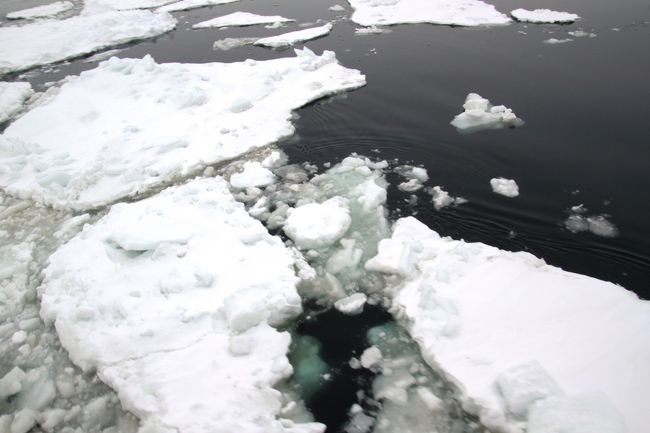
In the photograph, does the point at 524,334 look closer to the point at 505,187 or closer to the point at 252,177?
the point at 505,187

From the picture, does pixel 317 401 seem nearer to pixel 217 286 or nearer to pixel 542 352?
pixel 217 286

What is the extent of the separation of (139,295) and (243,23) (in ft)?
33.9

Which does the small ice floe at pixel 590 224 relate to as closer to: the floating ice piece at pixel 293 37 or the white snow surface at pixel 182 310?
the white snow surface at pixel 182 310


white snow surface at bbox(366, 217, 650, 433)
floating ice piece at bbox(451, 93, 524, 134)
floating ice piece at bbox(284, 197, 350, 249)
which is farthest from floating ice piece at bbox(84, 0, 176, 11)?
white snow surface at bbox(366, 217, 650, 433)

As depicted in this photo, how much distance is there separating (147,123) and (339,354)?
5.22 meters

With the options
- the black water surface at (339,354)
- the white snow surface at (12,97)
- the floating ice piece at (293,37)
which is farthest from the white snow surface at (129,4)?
the black water surface at (339,354)

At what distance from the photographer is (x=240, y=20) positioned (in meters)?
12.3

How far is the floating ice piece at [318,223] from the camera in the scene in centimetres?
428

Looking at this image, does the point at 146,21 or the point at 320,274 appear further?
the point at 146,21

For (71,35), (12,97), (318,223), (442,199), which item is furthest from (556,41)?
(71,35)

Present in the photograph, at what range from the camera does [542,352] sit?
117 inches

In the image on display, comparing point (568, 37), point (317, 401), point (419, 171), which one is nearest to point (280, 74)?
point (419, 171)

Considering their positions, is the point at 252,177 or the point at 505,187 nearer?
the point at 505,187

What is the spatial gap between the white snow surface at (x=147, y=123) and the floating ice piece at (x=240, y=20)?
12.3 feet
